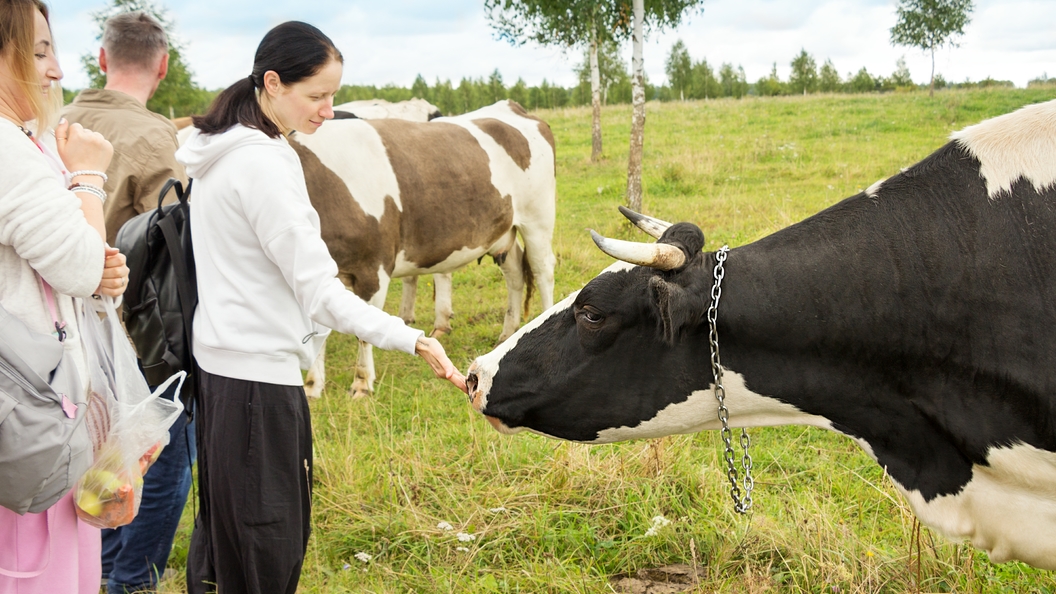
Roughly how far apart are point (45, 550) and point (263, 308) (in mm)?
835

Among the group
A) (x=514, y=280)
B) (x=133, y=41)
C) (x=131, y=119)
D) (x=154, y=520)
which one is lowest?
(x=154, y=520)

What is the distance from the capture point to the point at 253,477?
262 cm

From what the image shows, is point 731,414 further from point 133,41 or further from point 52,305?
point 133,41

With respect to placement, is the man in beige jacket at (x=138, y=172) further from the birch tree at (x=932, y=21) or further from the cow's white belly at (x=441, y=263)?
the birch tree at (x=932, y=21)

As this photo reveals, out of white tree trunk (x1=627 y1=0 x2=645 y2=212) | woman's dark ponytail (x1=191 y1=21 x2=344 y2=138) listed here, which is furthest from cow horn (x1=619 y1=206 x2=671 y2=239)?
white tree trunk (x1=627 y1=0 x2=645 y2=212)

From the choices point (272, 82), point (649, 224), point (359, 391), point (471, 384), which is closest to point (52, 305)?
point (272, 82)

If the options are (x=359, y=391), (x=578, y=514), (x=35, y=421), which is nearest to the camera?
(x=35, y=421)

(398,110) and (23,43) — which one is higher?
(398,110)

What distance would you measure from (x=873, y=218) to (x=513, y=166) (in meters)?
5.19

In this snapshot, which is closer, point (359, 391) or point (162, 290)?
point (162, 290)

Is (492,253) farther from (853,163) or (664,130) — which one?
(664,130)

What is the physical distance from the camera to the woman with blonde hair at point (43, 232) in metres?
1.86

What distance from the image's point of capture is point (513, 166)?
296 inches

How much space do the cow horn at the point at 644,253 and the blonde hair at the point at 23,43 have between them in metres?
1.43
